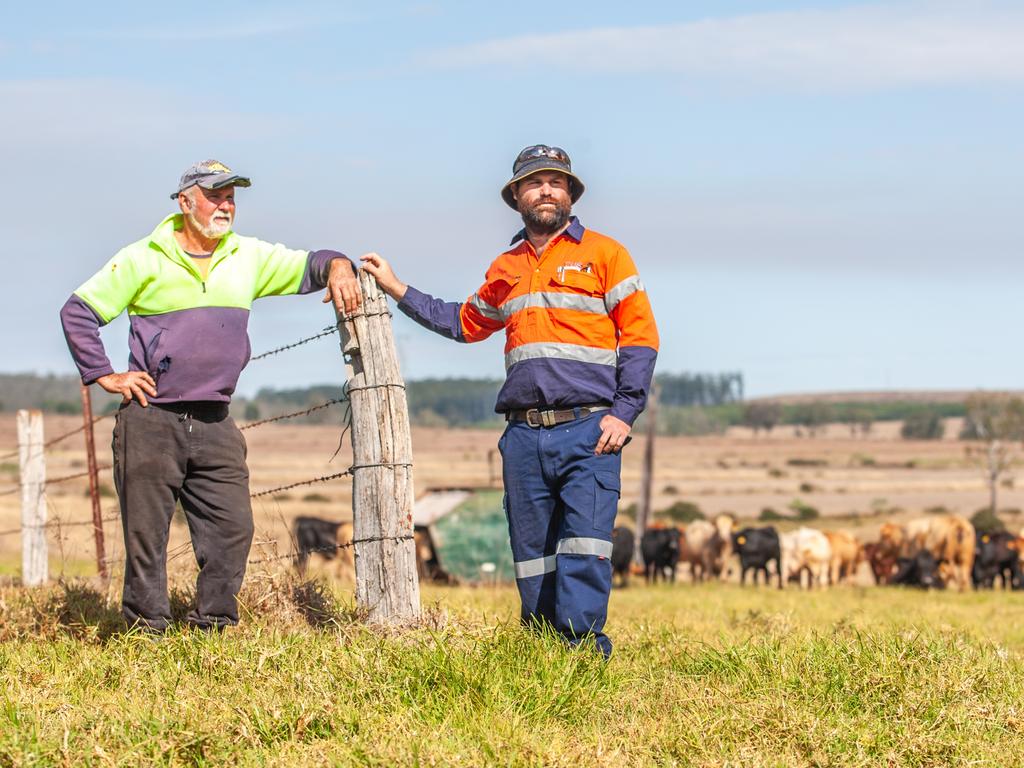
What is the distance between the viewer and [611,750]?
4523 mm

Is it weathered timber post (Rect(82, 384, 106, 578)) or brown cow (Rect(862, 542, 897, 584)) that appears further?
brown cow (Rect(862, 542, 897, 584))

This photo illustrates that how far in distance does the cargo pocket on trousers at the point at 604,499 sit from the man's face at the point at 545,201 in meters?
1.17

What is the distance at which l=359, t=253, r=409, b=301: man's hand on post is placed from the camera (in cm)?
654

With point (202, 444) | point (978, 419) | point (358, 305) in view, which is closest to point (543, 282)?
point (358, 305)

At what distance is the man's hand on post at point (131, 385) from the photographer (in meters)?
6.11

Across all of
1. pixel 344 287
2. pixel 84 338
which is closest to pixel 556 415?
pixel 344 287

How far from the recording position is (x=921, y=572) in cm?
2827

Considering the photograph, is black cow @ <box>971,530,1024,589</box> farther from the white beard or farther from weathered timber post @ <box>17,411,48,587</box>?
the white beard

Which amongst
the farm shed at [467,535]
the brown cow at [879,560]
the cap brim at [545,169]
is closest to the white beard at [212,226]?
the cap brim at [545,169]

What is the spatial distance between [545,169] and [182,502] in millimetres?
2292

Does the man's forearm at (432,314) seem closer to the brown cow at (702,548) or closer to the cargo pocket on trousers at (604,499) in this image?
the cargo pocket on trousers at (604,499)

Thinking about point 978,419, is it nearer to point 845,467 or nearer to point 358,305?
point 845,467

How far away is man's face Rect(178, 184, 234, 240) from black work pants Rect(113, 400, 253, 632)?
0.80 m

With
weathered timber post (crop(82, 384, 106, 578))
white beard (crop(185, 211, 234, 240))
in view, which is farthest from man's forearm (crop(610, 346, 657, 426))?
weathered timber post (crop(82, 384, 106, 578))
